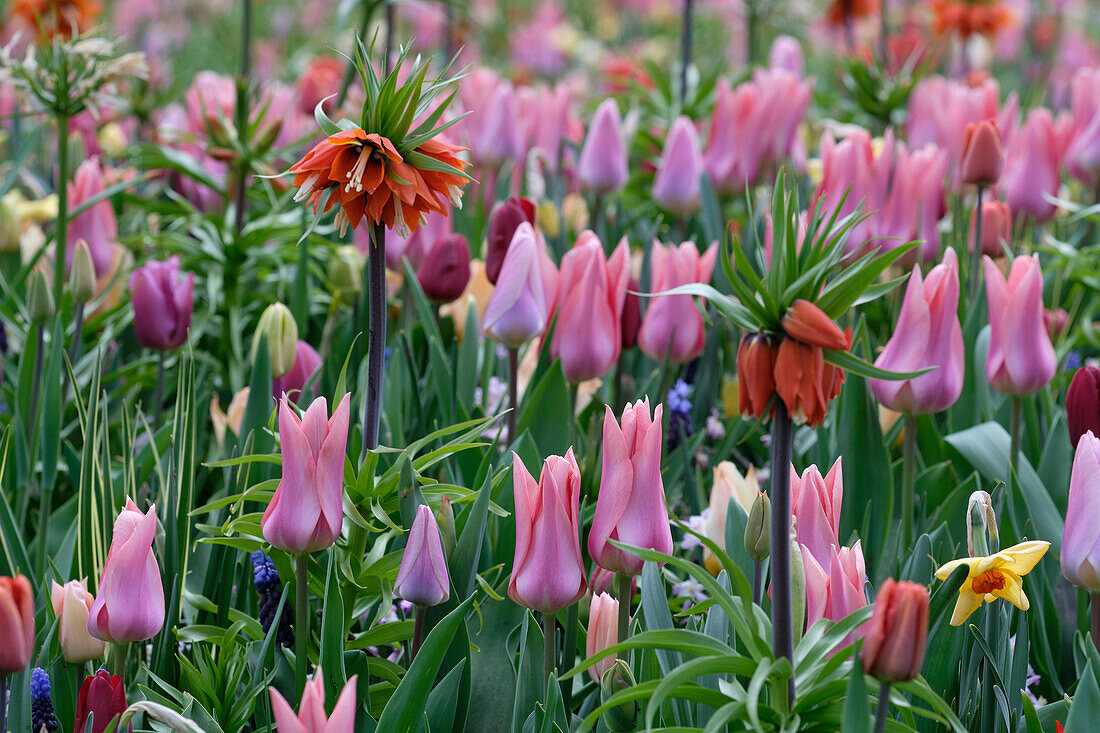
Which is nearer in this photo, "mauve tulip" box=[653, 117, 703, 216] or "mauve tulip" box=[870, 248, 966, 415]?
"mauve tulip" box=[870, 248, 966, 415]

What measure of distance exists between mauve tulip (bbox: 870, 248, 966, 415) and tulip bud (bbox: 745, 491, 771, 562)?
416 mm

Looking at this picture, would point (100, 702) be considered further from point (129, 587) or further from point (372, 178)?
point (372, 178)

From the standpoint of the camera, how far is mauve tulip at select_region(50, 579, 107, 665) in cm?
105

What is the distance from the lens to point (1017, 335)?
4.72 feet

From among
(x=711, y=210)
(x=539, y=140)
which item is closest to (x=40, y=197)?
(x=539, y=140)

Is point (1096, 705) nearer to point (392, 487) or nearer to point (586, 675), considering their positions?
point (586, 675)

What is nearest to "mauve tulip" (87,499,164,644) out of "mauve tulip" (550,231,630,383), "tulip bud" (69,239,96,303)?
"mauve tulip" (550,231,630,383)

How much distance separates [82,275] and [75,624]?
2.46 feet

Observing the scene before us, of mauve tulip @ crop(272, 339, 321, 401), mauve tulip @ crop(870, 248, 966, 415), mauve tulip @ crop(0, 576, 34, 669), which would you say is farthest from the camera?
mauve tulip @ crop(272, 339, 321, 401)

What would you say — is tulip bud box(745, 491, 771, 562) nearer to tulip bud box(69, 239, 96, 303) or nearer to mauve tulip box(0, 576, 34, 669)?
mauve tulip box(0, 576, 34, 669)

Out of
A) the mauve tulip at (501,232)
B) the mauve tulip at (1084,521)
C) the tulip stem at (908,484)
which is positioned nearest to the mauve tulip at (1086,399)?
the tulip stem at (908,484)

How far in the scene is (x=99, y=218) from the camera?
2133 millimetres

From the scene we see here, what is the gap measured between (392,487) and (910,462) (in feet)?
2.31

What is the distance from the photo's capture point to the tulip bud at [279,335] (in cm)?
149
